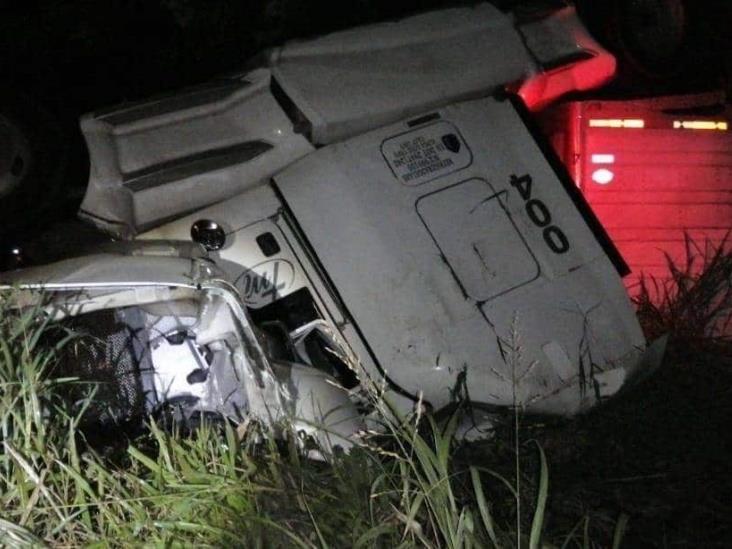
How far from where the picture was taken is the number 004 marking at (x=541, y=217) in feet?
14.1

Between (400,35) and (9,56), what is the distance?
9.57 feet

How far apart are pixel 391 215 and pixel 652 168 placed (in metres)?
2.20

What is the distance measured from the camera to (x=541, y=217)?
435 centimetres

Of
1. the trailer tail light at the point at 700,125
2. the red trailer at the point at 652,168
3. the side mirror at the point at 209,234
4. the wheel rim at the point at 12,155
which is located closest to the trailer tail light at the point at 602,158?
the red trailer at the point at 652,168

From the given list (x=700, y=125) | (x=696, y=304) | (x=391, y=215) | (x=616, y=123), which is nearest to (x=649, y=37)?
(x=616, y=123)

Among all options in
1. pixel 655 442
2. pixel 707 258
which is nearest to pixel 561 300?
pixel 655 442

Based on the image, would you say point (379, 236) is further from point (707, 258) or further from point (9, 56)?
point (9, 56)

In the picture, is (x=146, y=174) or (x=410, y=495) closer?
(x=410, y=495)

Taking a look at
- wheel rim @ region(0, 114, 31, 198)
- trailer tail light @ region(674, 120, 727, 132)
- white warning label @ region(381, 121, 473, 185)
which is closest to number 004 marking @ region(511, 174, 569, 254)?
white warning label @ region(381, 121, 473, 185)

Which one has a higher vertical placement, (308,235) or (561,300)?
(308,235)

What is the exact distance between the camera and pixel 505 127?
4473 millimetres

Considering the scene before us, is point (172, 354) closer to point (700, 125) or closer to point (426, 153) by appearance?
point (426, 153)

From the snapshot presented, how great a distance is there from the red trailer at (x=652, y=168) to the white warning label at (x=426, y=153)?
56.3 inches

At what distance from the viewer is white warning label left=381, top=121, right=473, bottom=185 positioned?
14.0 ft
